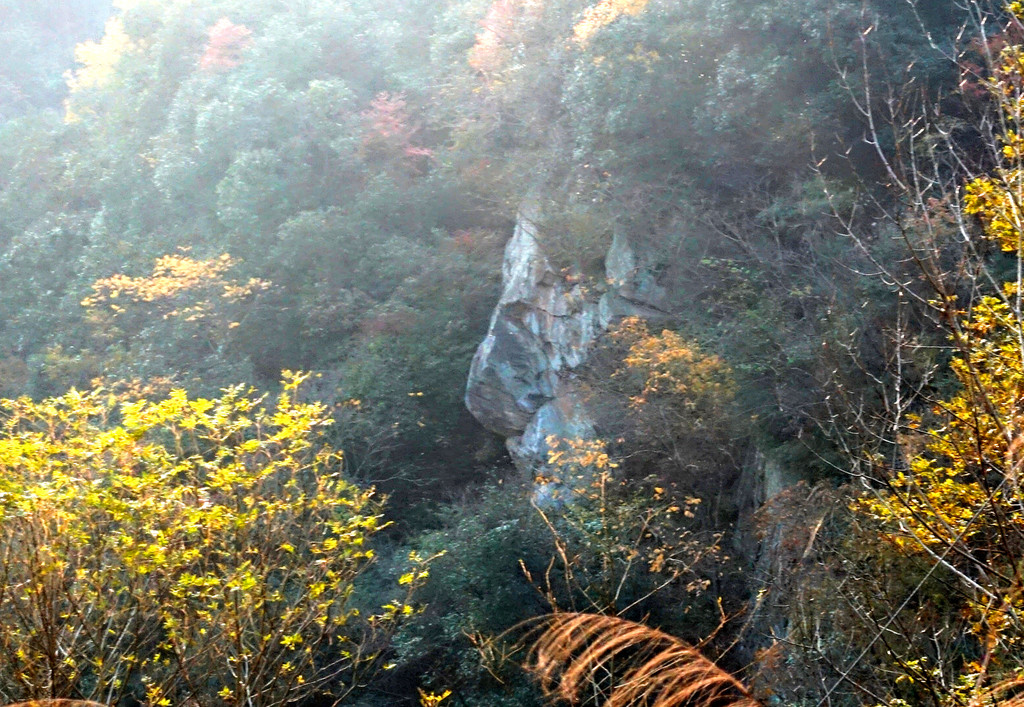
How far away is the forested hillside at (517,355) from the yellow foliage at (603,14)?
0.08 m

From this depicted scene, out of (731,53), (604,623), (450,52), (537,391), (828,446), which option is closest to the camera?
(604,623)

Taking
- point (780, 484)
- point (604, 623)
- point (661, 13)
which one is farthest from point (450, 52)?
point (604, 623)

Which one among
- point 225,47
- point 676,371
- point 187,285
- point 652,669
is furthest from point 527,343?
point 652,669

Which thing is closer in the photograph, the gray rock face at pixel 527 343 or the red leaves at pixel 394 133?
the gray rock face at pixel 527 343

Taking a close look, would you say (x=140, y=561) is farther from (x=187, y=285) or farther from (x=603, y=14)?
(x=187, y=285)

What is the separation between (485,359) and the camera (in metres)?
16.0

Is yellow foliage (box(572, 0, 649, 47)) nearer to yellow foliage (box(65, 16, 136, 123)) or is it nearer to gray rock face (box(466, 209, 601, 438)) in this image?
gray rock face (box(466, 209, 601, 438))

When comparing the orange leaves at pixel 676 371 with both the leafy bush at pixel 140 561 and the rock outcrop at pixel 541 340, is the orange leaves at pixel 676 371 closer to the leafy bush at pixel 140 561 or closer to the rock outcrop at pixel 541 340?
the rock outcrop at pixel 541 340

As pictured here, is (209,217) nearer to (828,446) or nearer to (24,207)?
(24,207)

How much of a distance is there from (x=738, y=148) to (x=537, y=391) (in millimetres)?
4796

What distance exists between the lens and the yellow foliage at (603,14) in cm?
1459

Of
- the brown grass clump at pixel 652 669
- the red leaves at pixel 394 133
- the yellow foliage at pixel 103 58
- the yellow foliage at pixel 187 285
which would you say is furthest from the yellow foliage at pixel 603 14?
the yellow foliage at pixel 103 58

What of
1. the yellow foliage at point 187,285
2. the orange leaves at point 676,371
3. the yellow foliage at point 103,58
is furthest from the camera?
the yellow foliage at point 103,58

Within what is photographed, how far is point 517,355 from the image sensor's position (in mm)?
15633
